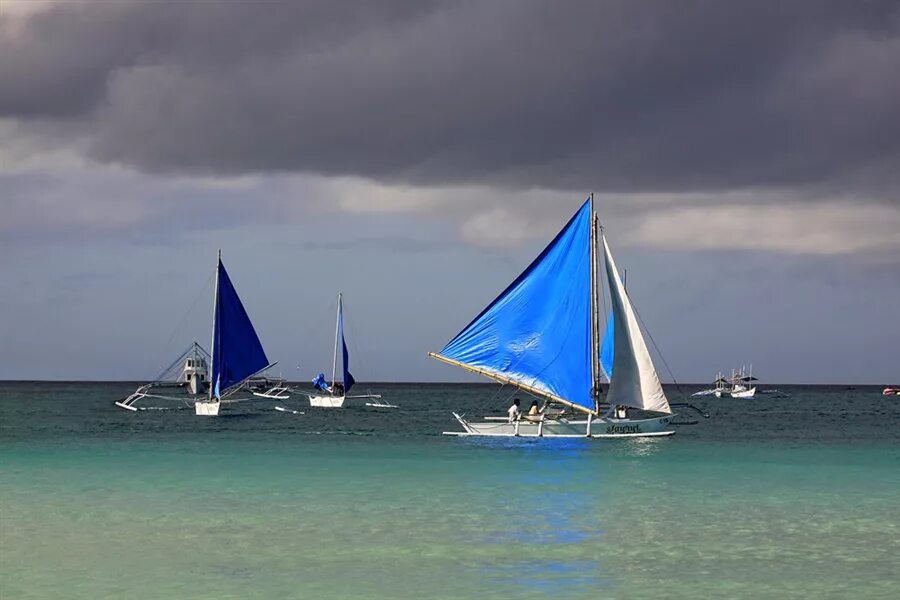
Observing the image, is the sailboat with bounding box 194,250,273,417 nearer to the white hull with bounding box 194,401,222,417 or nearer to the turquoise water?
the white hull with bounding box 194,401,222,417

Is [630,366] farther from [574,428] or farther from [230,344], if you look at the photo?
[230,344]

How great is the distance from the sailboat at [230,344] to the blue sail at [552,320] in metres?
39.9

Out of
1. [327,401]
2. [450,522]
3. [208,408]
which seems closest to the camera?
[450,522]

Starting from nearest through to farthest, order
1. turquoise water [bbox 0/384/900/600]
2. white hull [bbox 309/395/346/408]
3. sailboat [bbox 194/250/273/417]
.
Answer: turquoise water [bbox 0/384/900/600]
sailboat [bbox 194/250/273/417]
white hull [bbox 309/395/346/408]

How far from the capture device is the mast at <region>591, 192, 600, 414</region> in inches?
2414

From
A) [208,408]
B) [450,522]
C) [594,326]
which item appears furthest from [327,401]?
[450,522]

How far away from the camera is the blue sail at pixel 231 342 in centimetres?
9712

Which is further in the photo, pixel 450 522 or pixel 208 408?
pixel 208 408

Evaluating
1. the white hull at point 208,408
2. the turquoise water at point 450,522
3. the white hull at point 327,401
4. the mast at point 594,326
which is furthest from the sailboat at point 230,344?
the mast at point 594,326

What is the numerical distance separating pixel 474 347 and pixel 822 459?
61.6 feet

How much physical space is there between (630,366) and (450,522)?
3227cm

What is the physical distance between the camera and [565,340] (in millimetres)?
61969

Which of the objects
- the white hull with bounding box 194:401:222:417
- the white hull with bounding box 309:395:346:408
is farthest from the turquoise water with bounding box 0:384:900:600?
the white hull with bounding box 309:395:346:408

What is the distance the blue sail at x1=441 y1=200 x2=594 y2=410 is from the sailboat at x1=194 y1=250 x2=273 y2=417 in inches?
1570
